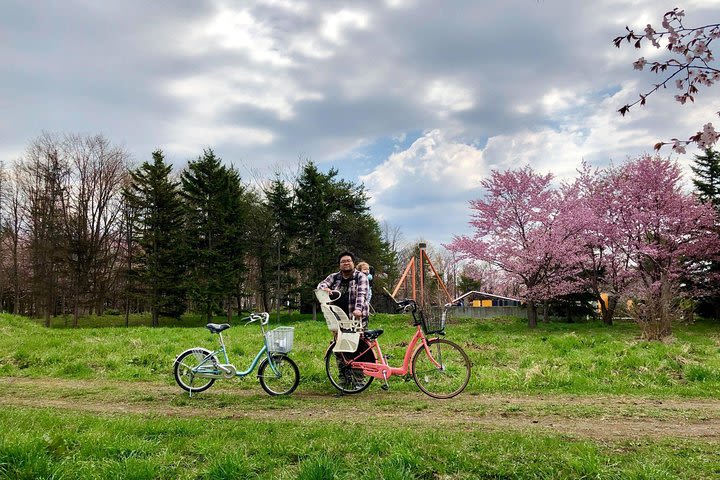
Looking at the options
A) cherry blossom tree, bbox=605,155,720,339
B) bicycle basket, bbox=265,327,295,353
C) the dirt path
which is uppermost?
cherry blossom tree, bbox=605,155,720,339

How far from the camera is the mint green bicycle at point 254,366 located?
672 cm

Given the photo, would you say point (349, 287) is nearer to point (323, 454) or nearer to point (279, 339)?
point (279, 339)

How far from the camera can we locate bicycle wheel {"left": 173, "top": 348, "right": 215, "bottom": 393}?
681 centimetres

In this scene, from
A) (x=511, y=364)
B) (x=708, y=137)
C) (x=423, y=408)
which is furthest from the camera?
(x=511, y=364)

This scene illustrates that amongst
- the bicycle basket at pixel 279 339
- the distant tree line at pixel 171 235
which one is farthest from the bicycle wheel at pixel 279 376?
the distant tree line at pixel 171 235

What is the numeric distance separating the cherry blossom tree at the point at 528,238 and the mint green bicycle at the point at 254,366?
56.9ft

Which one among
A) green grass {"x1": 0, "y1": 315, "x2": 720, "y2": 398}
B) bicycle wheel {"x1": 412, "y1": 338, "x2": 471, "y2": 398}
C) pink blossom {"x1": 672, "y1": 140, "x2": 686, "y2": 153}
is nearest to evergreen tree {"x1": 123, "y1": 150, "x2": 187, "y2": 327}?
green grass {"x1": 0, "y1": 315, "x2": 720, "y2": 398}

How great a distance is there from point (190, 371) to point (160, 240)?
2615 cm

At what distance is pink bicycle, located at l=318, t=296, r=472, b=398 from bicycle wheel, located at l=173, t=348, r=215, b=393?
6.25 ft

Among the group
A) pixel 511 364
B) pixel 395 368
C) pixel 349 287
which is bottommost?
pixel 511 364

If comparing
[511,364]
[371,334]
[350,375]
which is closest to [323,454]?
[371,334]

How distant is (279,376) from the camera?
22.2 ft

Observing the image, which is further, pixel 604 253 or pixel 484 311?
pixel 484 311

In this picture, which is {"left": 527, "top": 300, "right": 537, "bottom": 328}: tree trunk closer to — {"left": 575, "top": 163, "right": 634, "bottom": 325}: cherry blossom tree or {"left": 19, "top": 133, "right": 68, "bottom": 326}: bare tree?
{"left": 575, "top": 163, "right": 634, "bottom": 325}: cherry blossom tree
